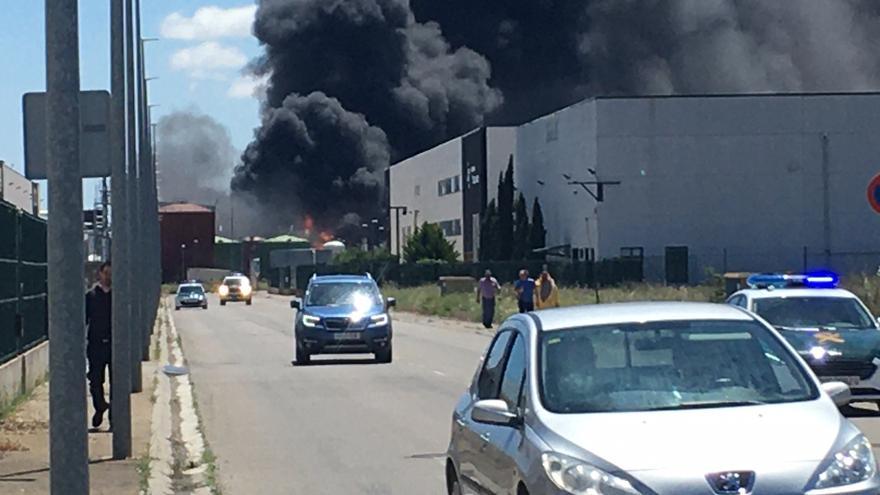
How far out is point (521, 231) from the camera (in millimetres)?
78750

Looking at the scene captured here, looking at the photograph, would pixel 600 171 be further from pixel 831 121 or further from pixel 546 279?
pixel 546 279

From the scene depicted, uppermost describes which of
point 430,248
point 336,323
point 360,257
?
point 430,248

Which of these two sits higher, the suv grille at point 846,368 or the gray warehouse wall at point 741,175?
the gray warehouse wall at point 741,175

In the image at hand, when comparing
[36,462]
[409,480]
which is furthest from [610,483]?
[36,462]

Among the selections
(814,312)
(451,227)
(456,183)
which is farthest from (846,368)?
(451,227)

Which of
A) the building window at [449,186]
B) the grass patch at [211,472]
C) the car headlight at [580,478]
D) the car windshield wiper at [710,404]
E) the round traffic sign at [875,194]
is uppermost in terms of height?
the building window at [449,186]

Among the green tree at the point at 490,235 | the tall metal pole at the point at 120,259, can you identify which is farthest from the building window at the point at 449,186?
the tall metal pole at the point at 120,259

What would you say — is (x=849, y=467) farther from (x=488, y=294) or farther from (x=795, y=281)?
(x=488, y=294)

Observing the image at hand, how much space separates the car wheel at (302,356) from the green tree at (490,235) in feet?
175

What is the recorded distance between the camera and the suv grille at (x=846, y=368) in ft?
53.8

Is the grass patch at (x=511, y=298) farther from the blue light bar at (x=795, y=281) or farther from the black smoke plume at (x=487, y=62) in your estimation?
the black smoke plume at (x=487, y=62)

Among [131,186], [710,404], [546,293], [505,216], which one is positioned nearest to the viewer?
[710,404]

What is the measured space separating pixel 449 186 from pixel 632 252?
2713 cm

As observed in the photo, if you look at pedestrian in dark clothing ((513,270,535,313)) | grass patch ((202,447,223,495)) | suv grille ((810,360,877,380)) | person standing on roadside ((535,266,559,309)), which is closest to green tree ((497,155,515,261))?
pedestrian in dark clothing ((513,270,535,313))
